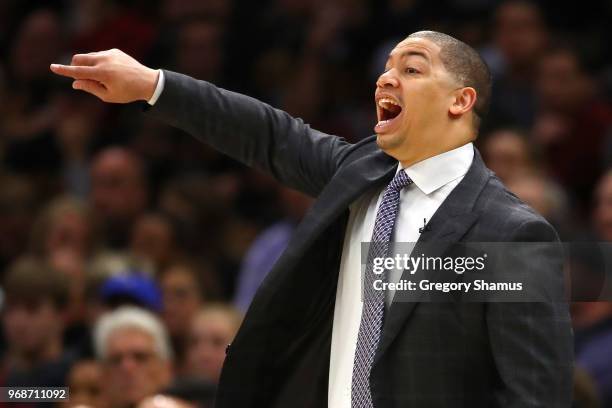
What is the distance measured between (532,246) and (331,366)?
0.58 metres

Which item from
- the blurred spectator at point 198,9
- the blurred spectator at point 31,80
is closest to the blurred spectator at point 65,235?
the blurred spectator at point 31,80

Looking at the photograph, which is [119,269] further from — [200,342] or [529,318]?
[529,318]

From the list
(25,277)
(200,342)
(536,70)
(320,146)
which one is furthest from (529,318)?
(536,70)

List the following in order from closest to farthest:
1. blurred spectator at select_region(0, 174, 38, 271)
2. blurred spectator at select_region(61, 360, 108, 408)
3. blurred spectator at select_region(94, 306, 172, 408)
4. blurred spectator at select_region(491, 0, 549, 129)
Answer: blurred spectator at select_region(61, 360, 108, 408)
blurred spectator at select_region(94, 306, 172, 408)
blurred spectator at select_region(491, 0, 549, 129)
blurred spectator at select_region(0, 174, 38, 271)

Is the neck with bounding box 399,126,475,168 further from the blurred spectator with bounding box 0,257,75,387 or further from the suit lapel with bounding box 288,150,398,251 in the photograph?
the blurred spectator with bounding box 0,257,75,387

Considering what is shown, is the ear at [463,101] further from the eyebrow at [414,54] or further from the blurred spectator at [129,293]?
the blurred spectator at [129,293]

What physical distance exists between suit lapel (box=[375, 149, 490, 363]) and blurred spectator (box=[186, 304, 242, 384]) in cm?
239

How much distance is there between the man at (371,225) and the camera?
2.90 m

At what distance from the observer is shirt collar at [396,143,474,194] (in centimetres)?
310

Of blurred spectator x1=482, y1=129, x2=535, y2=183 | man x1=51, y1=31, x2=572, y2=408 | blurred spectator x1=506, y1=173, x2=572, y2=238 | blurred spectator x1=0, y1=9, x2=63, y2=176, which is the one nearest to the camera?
man x1=51, y1=31, x2=572, y2=408

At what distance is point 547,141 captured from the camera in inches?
249

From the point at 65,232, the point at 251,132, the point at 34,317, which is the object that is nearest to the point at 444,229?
the point at 251,132

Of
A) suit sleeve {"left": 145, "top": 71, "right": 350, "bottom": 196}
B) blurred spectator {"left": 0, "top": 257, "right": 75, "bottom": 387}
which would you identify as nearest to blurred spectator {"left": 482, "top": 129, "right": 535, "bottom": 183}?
blurred spectator {"left": 0, "top": 257, "right": 75, "bottom": 387}

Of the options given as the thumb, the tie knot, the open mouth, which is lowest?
the tie knot
